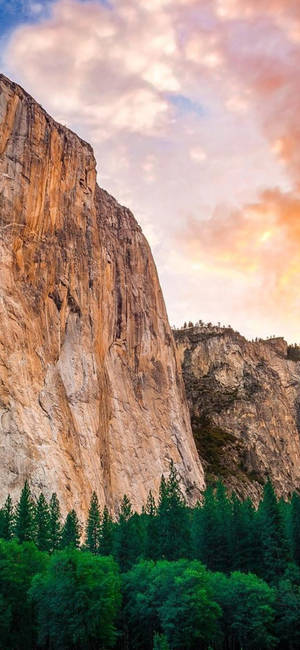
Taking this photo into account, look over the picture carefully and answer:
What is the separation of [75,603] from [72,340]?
40545mm

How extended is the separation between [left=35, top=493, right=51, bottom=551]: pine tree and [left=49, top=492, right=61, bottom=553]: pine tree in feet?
1.04

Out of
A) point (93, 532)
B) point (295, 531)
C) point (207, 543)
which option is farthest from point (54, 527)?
point (295, 531)

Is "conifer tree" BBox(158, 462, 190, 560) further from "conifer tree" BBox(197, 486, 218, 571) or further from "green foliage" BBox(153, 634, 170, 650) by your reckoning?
"green foliage" BBox(153, 634, 170, 650)

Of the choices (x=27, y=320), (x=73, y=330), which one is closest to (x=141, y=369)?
(x=73, y=330)

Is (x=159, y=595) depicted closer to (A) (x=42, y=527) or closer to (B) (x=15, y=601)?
(B) (x=15, y=601)

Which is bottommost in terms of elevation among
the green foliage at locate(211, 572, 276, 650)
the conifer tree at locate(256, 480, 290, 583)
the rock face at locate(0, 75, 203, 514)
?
the green foliage at locate(211, 572, 276, 650)

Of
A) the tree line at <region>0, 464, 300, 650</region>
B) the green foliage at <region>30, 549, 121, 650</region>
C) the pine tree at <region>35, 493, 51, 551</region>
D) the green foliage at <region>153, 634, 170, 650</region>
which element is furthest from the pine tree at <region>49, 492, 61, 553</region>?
the green foliage at <region>153, 634, 170, 650</region>

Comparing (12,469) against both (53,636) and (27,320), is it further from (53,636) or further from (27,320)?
(53,636)

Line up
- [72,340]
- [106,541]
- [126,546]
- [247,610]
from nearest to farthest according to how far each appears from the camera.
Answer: [247,610], [126,546], [106,541], [72,340]

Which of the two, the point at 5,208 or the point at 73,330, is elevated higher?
the point at 5,208

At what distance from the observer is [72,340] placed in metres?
76.6

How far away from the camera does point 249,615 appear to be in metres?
41.4

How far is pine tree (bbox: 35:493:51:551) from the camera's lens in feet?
175

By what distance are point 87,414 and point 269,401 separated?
75.5 metres
